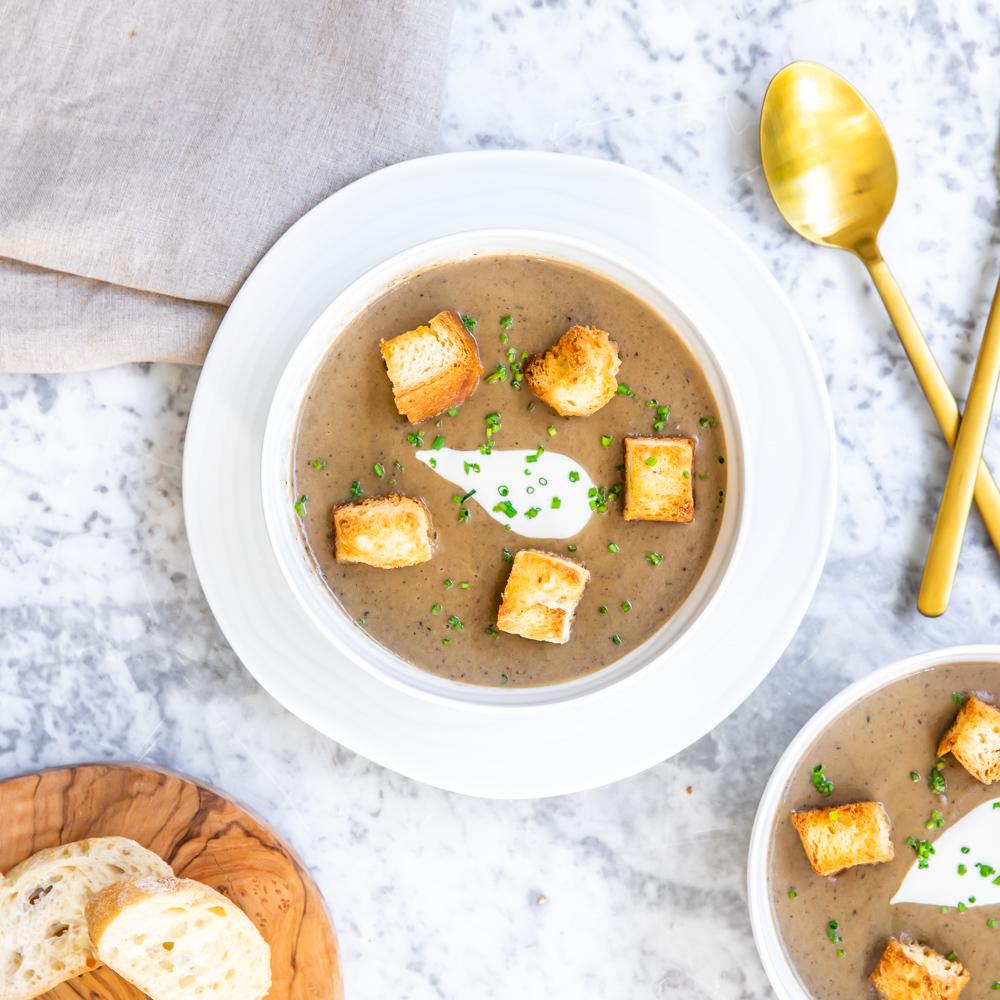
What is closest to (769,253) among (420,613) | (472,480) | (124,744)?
(472,480)

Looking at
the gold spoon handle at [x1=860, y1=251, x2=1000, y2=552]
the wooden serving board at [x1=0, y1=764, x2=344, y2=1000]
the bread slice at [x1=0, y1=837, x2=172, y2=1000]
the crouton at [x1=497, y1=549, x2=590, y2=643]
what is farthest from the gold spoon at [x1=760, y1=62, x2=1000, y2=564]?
the bread slice at [x1=0, y1=837, x2=172, y2=1000]

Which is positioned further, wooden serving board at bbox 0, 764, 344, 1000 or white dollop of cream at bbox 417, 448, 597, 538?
wooden serving board at bbox 0, 764, 344, 1000

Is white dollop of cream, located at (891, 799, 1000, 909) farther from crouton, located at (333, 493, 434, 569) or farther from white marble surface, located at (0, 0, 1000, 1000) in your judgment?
crouton, located at (333, 493, 434, 569)

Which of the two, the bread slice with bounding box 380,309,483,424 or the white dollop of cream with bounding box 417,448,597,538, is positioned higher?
the bread slice with bounding box 380,309,483,424

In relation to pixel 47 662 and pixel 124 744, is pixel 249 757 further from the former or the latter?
pixel 47 662

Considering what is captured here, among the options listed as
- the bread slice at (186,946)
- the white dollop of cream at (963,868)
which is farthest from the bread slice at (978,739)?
the bread slice at (186,946)

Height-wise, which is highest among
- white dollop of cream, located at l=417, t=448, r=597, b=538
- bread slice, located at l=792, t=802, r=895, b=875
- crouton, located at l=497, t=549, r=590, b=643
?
white dollop of cream, located at l=417, t=448, r=597, b=538
